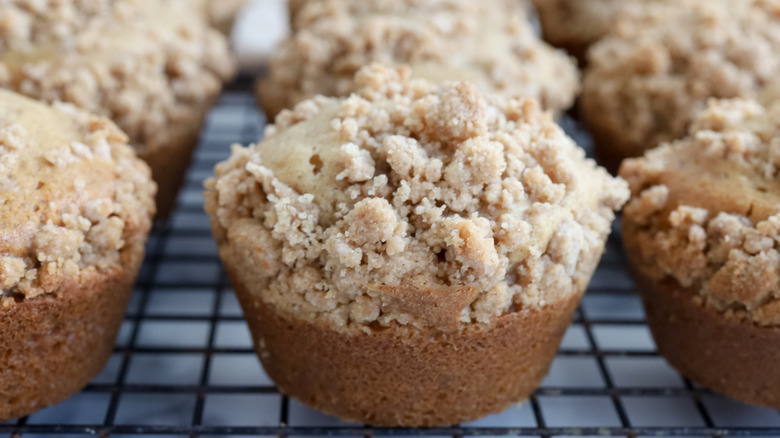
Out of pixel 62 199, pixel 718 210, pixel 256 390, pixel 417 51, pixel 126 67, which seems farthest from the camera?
pixel 417 51

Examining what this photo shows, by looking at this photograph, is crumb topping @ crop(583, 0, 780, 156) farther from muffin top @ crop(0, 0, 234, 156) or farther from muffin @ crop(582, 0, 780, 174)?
muffin top @ crop(0, 0, 234, 156)

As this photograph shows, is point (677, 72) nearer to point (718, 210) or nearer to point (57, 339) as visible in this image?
point (718, 210)

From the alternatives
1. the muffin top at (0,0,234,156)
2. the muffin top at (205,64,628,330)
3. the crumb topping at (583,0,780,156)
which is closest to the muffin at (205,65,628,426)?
the muffin top at (205,64,628,330)

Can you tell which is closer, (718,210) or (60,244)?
(60,244)

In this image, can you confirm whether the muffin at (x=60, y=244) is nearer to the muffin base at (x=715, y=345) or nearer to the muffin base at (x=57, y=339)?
the muffin base at (x=57, y=339)

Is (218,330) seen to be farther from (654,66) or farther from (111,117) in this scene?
(654,66)

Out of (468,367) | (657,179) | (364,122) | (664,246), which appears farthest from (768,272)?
(364,122)

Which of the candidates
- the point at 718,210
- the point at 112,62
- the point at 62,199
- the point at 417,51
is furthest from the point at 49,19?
the point at 718,210
